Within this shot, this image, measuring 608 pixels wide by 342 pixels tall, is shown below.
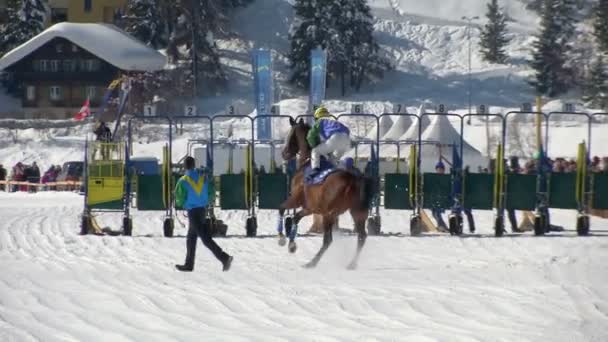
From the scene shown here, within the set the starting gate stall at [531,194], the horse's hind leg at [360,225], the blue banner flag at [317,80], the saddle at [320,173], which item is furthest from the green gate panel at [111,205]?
the blue banner flag at [317,80]

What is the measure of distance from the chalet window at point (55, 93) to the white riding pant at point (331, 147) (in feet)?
180

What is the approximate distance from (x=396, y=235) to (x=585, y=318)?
454 inches

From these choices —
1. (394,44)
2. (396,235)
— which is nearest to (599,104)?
(394,44)

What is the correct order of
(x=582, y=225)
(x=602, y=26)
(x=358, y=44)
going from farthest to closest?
1. (x=602, y=26)
2. (x=358, y=44)
3. (x=582, y=225)

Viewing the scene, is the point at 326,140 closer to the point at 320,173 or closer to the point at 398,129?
the point at 320,173

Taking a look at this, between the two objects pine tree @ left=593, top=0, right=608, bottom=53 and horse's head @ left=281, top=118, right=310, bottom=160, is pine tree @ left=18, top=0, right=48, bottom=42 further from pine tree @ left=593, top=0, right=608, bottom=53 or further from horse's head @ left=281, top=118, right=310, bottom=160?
horse's head @ left=281, top=118, right=310, bottom=160

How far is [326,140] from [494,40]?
57791mm

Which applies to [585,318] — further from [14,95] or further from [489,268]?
[14,95]

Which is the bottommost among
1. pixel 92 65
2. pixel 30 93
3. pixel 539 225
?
pixel 539 225

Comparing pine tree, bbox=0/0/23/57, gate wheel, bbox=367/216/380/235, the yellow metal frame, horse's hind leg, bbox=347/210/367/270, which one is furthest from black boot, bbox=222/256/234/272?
pine tree, bbox=0/0/23/57

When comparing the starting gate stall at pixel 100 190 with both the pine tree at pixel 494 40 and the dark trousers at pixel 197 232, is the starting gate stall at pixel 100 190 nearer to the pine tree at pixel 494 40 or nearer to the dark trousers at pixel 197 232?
the dark trousers at pixel 197 232

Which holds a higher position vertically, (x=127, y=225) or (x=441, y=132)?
(x=441, y=132)

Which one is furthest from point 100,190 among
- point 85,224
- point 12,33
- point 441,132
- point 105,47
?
point 12,33

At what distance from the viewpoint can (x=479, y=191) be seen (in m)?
22.1
